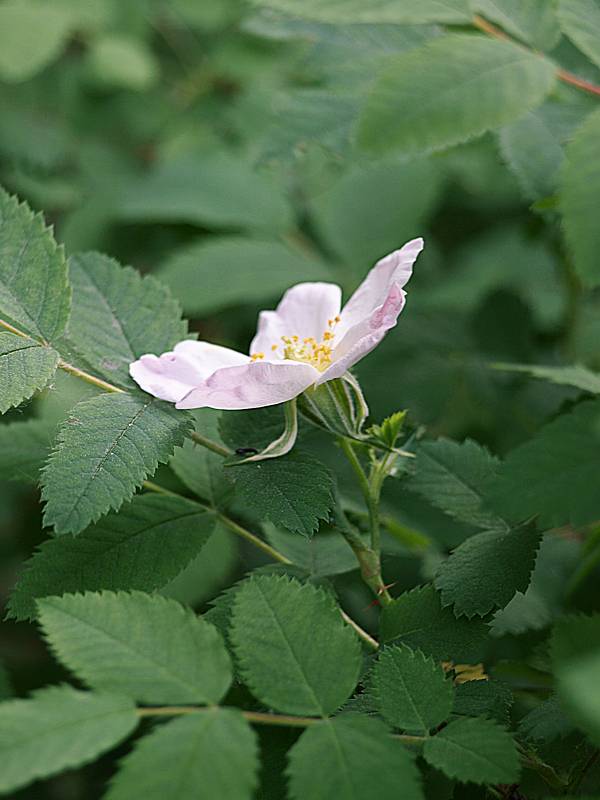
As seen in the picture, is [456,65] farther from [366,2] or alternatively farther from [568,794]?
[568,794]

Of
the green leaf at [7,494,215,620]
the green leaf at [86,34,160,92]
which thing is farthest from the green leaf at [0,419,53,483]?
the green leaf at [86,34,160,92]

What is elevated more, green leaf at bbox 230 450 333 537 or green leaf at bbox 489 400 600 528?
green leaf at bbox 489 400 600 528

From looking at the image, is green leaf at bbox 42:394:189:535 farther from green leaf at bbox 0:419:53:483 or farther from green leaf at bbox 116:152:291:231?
green leaf at bbox 116:152:291:231

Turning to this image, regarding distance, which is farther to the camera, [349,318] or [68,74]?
[68,74]

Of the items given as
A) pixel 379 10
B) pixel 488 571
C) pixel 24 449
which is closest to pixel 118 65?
pixel 379 10

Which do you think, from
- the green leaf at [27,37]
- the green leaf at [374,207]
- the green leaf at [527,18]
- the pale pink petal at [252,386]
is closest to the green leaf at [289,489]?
the pale pink petal at [252,386]

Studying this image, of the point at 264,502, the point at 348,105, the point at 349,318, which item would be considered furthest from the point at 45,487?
the point at 348,105

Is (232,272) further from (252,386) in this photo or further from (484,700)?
(484,700)

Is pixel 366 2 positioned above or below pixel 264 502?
above
